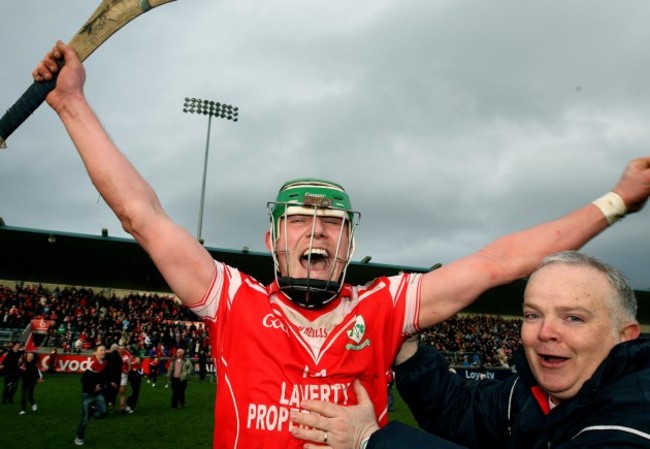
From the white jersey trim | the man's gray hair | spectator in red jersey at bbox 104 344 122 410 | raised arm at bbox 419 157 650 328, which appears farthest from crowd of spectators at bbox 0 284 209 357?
the white jersey trim

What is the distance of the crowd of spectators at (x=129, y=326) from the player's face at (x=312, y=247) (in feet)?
81.4

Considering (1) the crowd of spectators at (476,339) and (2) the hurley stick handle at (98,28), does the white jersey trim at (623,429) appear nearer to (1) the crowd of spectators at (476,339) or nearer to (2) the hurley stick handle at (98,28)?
(2) the hurley stick handle at (98,28)

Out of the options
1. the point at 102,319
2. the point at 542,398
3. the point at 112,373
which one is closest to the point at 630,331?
the point at 542,398

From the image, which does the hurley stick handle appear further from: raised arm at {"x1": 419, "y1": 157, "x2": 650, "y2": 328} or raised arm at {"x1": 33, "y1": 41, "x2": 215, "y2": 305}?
raised arm at {"x1": 419, "y1": 157, "x2": 650, "y2": 328}

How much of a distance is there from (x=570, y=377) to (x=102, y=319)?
3439cm

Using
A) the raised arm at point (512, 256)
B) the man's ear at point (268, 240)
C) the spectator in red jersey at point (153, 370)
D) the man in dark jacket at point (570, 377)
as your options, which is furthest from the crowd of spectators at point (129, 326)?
the man in dark jacket at point (570, 377)

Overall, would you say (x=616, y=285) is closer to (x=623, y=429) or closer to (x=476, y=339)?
(x=623, y=429)

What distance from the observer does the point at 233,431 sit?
2352 millimetres

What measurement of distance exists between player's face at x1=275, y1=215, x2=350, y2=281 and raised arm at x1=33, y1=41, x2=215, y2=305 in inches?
17.4

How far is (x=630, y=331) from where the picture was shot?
2375mm

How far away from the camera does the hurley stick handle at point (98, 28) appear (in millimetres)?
2758

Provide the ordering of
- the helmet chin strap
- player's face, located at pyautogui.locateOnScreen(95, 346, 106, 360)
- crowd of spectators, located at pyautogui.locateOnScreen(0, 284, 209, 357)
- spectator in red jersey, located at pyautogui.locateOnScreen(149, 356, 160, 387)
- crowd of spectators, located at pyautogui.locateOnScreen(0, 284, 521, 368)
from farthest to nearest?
crowd of spectators, located at pyautogui.locateOnScreen(0, 284, 521, 368)
crowd of spectators, located at pyautogui.locateOnScreen(0, 284, 209, 357)
spectator in red jersey, located at pyautogui.locateOnScreen(149, 356, 160, 387)
player's face, located at pyautogui.locateOnScreen(95, 346, 106, 360)
the helmet chin strap

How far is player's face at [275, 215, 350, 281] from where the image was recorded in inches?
108

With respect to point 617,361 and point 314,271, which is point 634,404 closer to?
point 617,361
